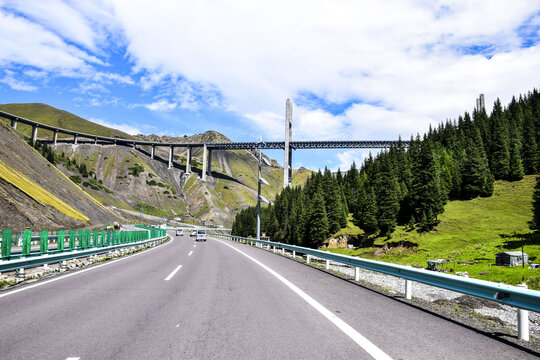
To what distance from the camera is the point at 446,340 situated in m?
4.59

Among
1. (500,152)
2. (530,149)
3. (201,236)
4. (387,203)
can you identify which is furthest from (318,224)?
(530,149)

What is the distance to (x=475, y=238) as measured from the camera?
195 feet

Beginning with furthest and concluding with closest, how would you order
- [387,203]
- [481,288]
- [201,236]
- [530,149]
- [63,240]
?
[530,149]
[387,203]
[201,236]
[63,240]
[481,288]

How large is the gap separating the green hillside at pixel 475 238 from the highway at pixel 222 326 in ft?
131

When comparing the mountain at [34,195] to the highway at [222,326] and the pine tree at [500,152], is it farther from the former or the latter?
the pine tree at [500,152]

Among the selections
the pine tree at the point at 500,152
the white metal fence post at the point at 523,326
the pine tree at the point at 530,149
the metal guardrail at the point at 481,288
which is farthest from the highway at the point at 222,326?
the pine tree at the point at 530,149

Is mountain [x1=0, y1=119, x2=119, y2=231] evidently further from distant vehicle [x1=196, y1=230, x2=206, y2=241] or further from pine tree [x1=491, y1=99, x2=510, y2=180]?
pine tree [x1=491, y1=99, x2=510, y2=180]

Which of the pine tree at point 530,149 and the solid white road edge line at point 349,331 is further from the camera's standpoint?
the pine tree at point 530,149

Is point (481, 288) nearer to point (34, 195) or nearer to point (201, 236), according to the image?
point (201, 236)

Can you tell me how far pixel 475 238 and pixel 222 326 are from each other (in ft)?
219

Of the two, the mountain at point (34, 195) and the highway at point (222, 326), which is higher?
the mountain at point (34, 195)

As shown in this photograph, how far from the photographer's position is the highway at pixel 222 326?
3.99 metres

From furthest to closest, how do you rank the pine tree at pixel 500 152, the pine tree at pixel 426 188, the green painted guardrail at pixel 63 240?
the pine tree at pixel 500 152 < the pine tree at pixel 426 188 < the green painted guardrail at pixel 63 240

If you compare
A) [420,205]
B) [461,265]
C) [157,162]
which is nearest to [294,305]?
[461,265]
